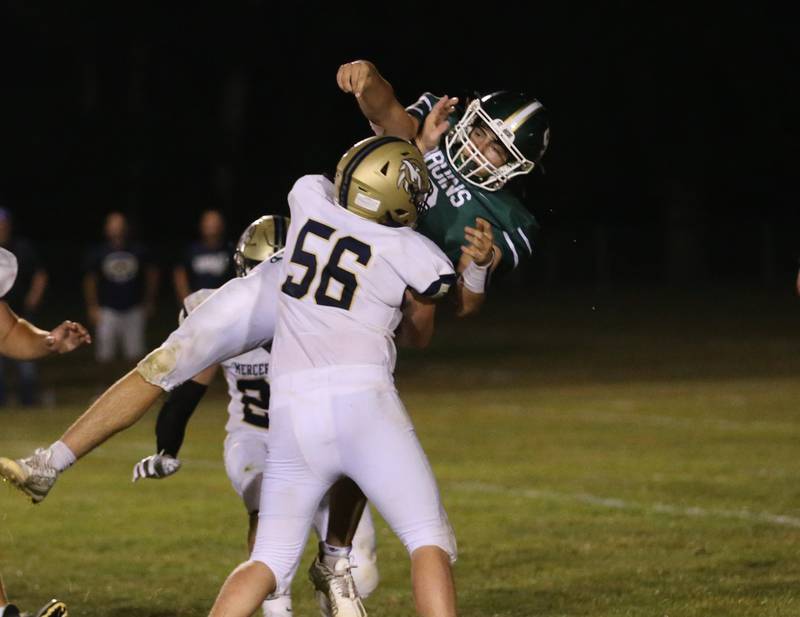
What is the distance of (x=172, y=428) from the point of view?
6.30 meters

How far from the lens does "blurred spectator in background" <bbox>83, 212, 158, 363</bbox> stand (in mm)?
18281

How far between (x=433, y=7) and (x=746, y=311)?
47.8 feet

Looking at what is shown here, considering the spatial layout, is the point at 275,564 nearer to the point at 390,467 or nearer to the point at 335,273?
the point at 390,467

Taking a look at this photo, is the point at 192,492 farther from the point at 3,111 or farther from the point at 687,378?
the point at 3,111

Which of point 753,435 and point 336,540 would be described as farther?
point 753,435

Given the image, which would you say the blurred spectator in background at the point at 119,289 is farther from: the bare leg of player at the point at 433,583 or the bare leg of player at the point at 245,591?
the bare leg of player at the point at 433,583

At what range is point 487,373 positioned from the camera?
1895cm

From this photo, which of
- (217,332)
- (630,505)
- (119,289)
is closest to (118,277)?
(119,289)

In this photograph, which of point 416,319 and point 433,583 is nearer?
point 433,583

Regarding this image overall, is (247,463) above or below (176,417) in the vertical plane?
below

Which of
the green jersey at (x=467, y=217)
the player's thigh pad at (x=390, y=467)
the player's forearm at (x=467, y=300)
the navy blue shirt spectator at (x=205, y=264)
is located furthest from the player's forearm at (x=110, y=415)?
the navy blue shirt spectator at (x=205, y=264)

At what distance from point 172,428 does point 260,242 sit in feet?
2.71

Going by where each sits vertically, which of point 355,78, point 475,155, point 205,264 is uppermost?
point 205,264

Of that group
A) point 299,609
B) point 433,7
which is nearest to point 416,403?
point 299,609
